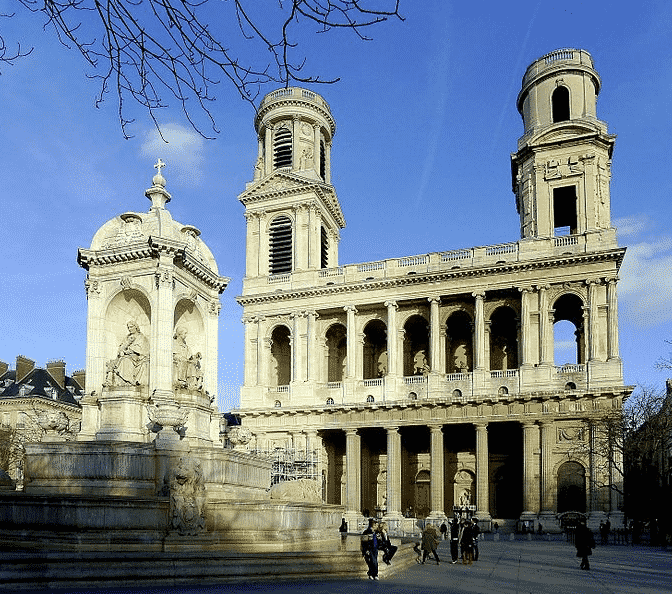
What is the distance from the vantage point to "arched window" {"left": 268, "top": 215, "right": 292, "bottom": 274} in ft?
176

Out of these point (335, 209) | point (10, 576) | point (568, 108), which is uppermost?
point (568, 108)

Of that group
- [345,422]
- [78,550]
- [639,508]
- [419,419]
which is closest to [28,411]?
[345,422]

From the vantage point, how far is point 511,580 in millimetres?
16625

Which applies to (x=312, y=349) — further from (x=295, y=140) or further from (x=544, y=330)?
(x=295, y=140)

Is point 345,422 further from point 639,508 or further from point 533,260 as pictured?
point 639,508

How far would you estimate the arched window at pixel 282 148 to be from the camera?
5566 centimetres

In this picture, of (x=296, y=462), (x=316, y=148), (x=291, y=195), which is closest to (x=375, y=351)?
(x=296, y=462)

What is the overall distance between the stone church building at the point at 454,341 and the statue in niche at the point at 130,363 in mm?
26396

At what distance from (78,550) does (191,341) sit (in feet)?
31.6

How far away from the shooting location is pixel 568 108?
49.0 m

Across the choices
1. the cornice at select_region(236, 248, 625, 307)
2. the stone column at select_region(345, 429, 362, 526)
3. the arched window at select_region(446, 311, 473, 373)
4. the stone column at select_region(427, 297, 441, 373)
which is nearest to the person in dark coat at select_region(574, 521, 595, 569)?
the cornice at select_region(236, 248, 625, 307)

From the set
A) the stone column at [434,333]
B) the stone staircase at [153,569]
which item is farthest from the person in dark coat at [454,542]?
the stone column at [434,333]

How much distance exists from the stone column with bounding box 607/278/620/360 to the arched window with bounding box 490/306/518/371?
22.9 ft

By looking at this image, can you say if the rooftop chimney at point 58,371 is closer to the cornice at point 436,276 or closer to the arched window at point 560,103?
the cornice at point 436,276
